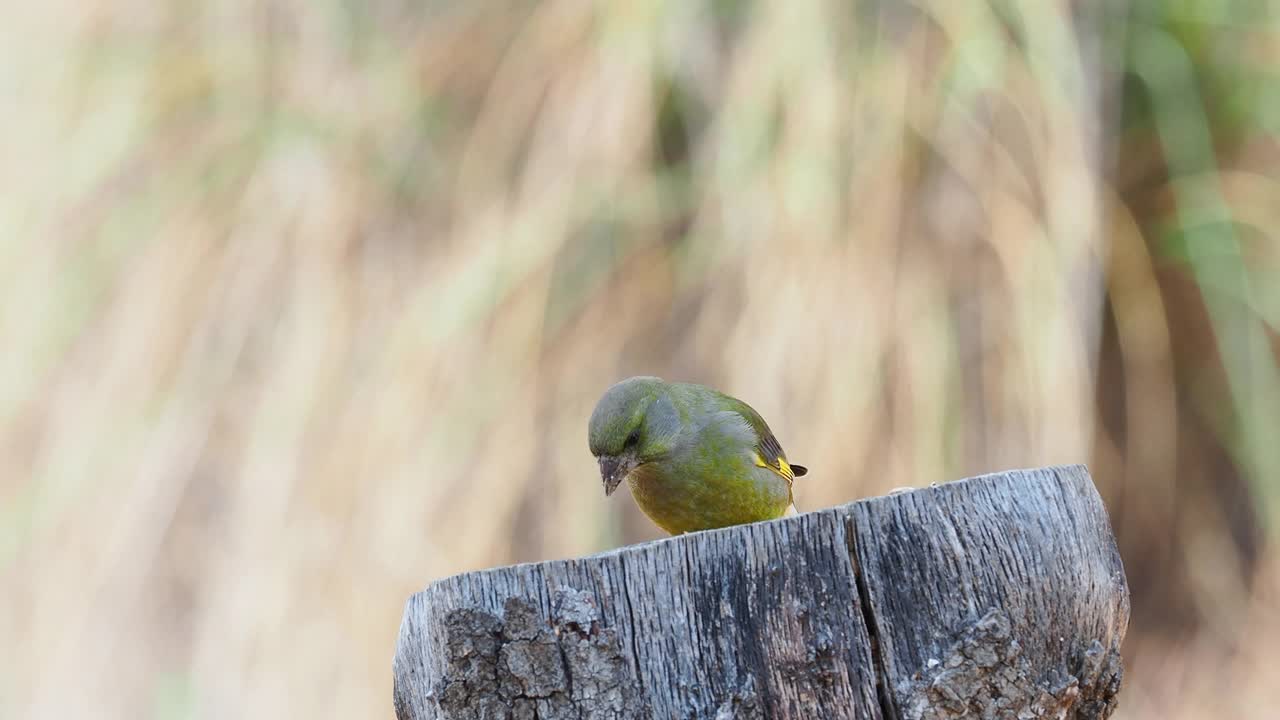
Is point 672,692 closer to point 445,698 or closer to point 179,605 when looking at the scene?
point 445,698

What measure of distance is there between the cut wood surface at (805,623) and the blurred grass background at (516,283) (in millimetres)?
2482

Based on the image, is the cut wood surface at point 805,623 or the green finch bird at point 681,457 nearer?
the cut wood surface at point 805,623

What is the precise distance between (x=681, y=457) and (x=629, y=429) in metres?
0.14

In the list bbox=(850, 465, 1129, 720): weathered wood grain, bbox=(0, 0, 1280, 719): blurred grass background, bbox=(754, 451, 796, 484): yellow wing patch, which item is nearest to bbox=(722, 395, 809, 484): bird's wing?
bbox=(754, 451, 796, 484): yellow wing patch

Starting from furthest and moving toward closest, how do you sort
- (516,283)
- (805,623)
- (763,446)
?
(516,283)
(763,446)
(805,623)

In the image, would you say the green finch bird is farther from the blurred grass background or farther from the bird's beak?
the blurred grass background

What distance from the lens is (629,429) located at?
2.45m

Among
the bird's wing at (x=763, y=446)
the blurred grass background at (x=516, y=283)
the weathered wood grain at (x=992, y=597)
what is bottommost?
the weathered wood grain at (x=992, y=597)

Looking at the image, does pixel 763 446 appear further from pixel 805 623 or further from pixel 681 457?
pixel 805 623

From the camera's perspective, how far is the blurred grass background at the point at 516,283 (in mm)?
4129

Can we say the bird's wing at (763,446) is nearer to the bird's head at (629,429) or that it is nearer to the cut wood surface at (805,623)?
the bird's head at (629,429)

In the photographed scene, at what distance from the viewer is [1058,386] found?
3.92 meters

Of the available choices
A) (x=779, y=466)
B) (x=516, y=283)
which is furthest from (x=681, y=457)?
(x=516, y=283)

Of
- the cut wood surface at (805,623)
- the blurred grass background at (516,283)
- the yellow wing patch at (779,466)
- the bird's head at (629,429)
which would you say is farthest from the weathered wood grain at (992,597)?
the blurred grass background at (516,283)
